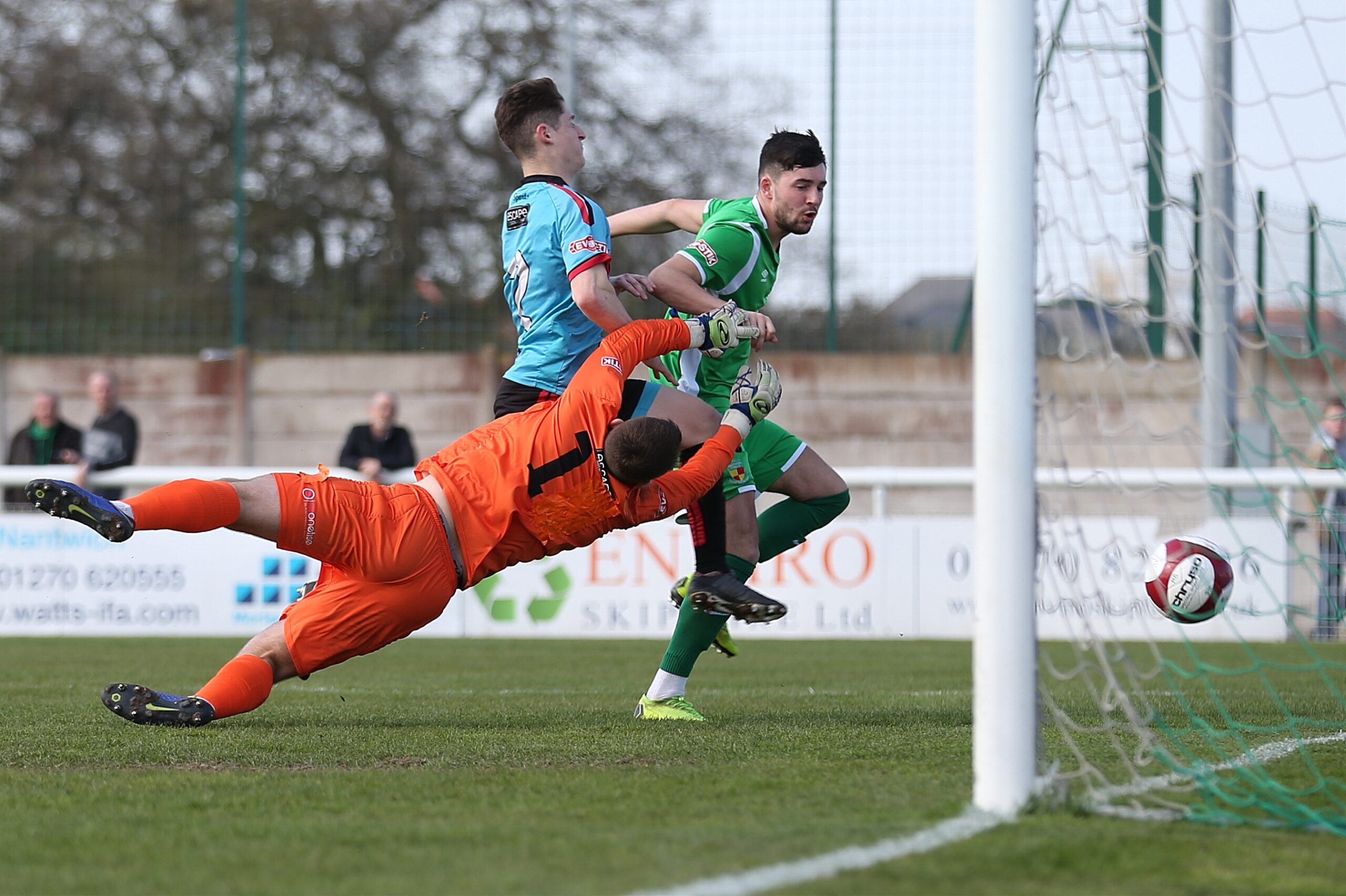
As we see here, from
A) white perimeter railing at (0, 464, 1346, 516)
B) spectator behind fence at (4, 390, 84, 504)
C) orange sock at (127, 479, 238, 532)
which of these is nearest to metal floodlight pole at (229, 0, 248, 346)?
spectator behind fence at (4, 390, 84, 504)

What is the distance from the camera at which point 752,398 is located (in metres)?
5.11

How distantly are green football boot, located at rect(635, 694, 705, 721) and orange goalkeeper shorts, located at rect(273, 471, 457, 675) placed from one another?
993 millimetres

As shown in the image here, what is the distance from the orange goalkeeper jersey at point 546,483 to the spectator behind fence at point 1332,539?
15.6 ft

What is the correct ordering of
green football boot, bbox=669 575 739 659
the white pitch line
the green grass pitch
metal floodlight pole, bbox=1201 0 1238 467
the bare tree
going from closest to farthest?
the white pitch line, the green grass pitch, metal floodlight pole, bbox=1201 0 1238 467, green football boot, bbox=669 575 739 659, the bare tree

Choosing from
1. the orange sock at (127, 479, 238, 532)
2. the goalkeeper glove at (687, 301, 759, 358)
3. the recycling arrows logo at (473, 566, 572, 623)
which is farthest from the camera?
the recycling arrows logo at (473, 566, 572, 623)

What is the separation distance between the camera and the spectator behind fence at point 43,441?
11.5 meters

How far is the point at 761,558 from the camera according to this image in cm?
559

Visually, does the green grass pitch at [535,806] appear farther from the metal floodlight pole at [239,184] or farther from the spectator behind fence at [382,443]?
the metal floodlight pole at [239,184]

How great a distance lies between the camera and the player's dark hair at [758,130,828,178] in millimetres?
5379

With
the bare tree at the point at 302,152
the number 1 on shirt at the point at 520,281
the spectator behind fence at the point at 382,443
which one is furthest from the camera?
the bare tree at the point at 302,152

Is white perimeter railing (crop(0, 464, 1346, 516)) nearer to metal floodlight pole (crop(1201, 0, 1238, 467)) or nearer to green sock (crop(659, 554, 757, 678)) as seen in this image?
metal floodlight pole (crop(1201, 0, 1238, 467))

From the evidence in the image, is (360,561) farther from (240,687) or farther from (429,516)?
(240,687)

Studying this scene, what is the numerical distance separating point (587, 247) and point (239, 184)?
1018 centimetres

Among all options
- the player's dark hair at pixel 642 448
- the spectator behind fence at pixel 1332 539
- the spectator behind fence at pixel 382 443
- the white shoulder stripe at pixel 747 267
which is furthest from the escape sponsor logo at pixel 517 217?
the spectator behind fence at pixel 382 443
